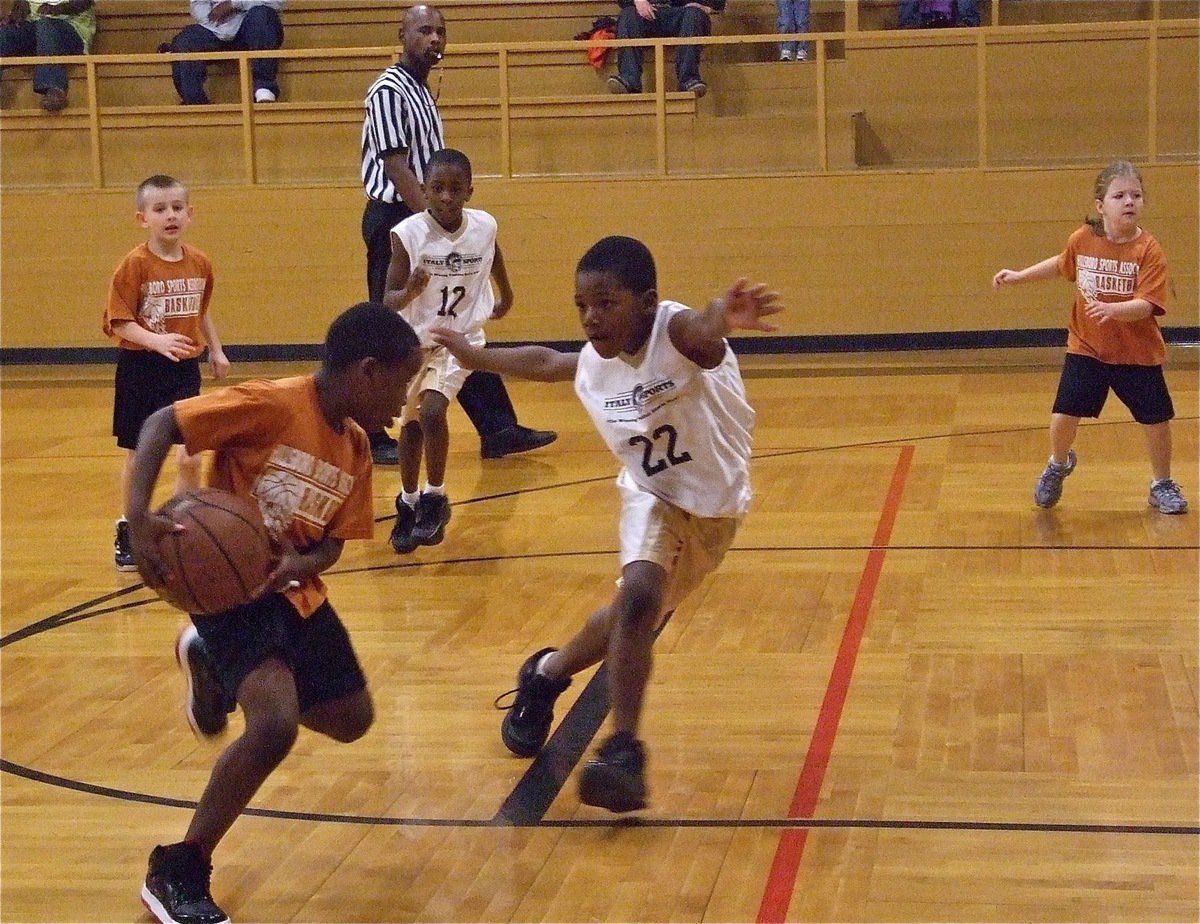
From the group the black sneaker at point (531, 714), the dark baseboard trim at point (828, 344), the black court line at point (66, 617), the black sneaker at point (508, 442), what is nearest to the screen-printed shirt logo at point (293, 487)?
the black sneaker at point (531, 714)

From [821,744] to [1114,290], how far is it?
10.2 ft

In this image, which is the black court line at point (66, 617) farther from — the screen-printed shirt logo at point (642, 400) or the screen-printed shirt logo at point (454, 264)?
the screen-printed shirt logo at point (642, 400)

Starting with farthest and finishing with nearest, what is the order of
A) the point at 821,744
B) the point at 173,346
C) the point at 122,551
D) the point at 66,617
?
the point at 122,551 < the point at 173,346 < the point at 66,617 < the point at 821,744

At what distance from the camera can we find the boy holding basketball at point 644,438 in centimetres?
357

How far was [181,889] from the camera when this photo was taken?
3.15m

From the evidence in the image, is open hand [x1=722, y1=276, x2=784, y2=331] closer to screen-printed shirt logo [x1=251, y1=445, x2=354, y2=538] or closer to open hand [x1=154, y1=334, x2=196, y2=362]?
screen-printed shirt logo [x1=251, y1=445, x2=354, y2=538]

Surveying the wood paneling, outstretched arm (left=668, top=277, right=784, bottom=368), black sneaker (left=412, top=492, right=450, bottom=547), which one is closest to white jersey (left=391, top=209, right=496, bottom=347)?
black sneaker (left=412, top=492, right=450, bottom=547)

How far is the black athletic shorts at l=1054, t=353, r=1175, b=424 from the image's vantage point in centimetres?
646

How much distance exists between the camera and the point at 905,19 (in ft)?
39.2

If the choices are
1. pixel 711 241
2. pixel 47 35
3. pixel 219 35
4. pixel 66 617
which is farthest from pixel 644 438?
pixel 47 35

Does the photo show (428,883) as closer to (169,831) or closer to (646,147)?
(169,831)

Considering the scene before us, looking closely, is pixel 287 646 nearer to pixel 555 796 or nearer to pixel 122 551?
pixel 555 796

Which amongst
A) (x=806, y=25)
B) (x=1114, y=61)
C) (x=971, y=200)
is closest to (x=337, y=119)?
(x=806, y=25)

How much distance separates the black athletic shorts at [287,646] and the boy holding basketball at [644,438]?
1.87ft
